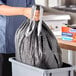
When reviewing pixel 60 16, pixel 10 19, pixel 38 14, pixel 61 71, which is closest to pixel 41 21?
pixel 38 14

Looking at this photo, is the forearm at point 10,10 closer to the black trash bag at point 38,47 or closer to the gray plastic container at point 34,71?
the black trash bag at point 38,47

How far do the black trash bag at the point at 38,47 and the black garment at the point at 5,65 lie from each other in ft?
0.91

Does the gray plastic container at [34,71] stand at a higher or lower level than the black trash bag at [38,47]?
lower

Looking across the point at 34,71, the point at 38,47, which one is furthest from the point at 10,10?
the point at 34,71

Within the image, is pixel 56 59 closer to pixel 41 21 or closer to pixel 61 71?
pixel 61 71

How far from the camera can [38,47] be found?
58.6 inches

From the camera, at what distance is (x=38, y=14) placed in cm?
144

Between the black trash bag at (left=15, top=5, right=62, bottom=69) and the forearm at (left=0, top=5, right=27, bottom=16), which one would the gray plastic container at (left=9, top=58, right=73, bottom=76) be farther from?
the forearm at (left=0, top=5, right=27, bottom=16)

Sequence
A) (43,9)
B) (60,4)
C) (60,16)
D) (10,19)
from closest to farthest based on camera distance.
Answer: (43,9) → (10,19) → (60,16) → (60,4)

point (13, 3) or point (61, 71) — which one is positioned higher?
point (13, 3)

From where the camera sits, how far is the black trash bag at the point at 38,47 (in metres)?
1.48

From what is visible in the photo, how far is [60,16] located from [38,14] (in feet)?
5.82

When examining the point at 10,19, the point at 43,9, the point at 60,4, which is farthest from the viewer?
the point at 60,4

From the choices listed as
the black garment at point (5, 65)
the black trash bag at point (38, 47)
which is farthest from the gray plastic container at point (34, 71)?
the black garment at point (5, 65)
